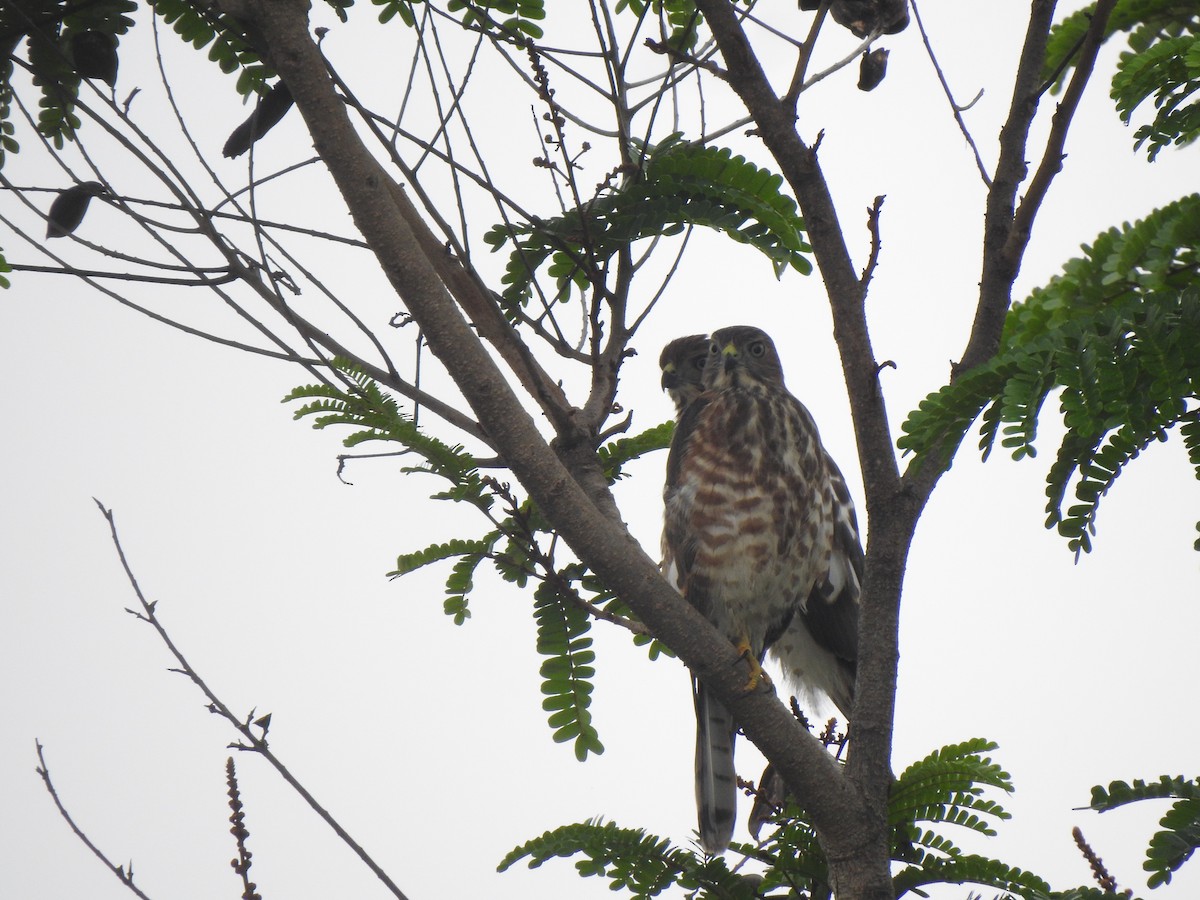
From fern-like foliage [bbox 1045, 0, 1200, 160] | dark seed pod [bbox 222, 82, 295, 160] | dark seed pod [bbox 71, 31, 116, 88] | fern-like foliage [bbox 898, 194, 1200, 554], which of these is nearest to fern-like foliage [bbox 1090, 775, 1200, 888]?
fern-like foliage [bbox 898, 194, 1200, 554]

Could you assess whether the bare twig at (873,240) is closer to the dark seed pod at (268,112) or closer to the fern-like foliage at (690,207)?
the fern-like foliage at (690,207)

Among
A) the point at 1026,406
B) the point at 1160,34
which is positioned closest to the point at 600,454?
the point at 1026,406

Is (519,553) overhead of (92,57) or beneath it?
beneath

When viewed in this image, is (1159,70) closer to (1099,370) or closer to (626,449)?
(1099,370)

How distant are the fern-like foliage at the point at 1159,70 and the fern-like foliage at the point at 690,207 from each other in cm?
72

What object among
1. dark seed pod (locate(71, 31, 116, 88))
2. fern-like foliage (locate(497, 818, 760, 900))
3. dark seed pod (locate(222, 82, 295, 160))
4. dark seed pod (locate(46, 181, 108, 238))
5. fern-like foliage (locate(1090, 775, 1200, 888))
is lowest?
fern-like foliage (locate(1090, 775, 1200, 888))

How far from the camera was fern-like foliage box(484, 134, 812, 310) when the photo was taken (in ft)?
9.72

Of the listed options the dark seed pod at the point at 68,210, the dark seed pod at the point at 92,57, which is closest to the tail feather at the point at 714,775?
the dark seed pod at the point at 68,210

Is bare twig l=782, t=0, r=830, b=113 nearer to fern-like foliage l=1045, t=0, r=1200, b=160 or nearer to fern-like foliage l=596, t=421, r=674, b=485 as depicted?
fern-like foliage l=1045, t=0, r=1200, b=160

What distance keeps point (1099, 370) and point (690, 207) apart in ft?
4.22

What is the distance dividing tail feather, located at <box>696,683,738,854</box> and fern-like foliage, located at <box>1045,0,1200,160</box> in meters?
2.01

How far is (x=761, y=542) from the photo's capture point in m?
4.27

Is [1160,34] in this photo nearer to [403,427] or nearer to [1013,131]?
[1013,131]

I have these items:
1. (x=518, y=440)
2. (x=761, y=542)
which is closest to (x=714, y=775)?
(x=761, y=542)
